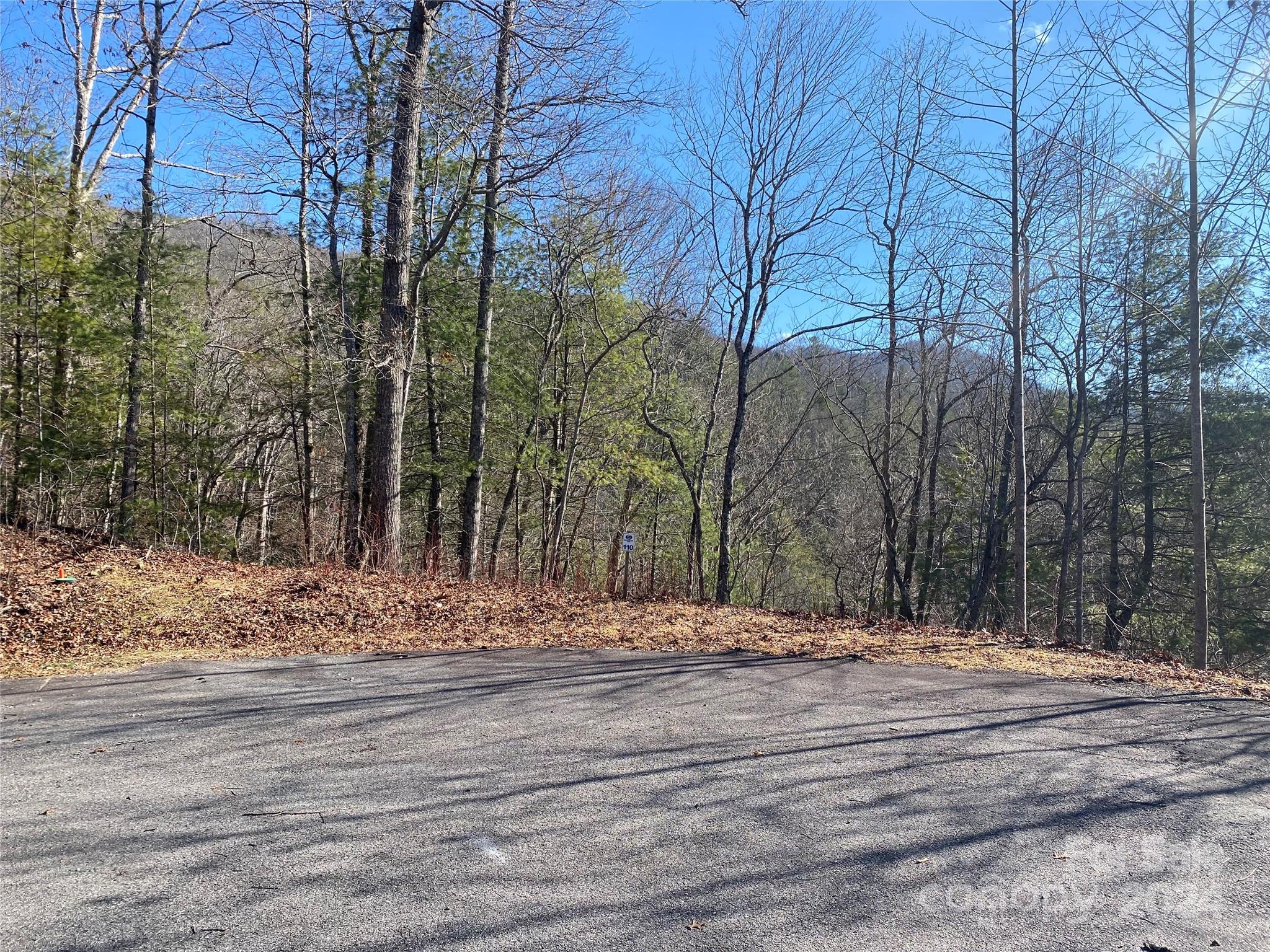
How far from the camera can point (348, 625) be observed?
321 inches

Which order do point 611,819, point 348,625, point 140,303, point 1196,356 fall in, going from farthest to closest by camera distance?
point 140,303, point 1196,356, point 348,625, point 611,819

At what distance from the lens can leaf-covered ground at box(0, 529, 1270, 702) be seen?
7047 mm

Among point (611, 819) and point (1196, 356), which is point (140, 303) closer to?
point (611, 819)

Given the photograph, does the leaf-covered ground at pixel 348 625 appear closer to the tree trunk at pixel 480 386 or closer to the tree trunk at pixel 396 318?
the tree trunk at pixel 396 318

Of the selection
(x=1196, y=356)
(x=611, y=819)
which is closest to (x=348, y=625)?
(x=611, y=819)

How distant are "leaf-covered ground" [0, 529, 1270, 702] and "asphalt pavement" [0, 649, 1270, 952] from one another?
1.23 m

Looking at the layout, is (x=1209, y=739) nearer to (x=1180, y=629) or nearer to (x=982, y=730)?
(x=982, y=730)

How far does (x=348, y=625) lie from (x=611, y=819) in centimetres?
548

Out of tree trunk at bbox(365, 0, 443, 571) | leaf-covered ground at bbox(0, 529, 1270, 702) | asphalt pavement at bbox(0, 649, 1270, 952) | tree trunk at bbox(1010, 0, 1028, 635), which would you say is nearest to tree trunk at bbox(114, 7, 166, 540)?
leaf-covered ground at bbox(0, 529, 1270, 702)

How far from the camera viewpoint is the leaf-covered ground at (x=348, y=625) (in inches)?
277

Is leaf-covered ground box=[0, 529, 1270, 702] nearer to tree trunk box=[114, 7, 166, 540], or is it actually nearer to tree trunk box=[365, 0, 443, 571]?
tree trunk box=[365, 0, 443, 571]

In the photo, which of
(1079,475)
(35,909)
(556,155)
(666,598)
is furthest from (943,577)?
(35,909)

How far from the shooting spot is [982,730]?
5.26 m

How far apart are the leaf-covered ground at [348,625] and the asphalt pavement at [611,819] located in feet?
4.02
